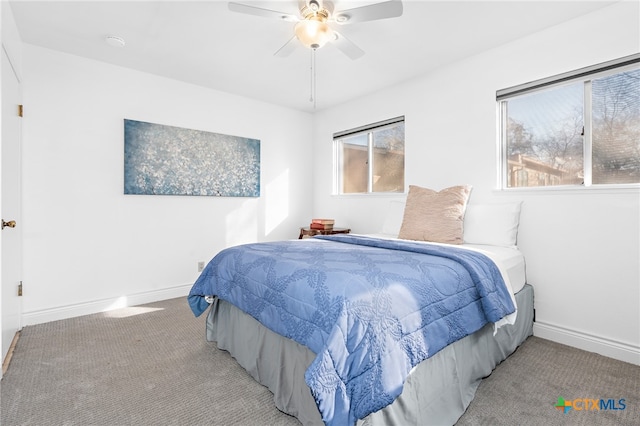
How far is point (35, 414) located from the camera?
1.55 metres

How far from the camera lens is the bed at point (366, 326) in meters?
1.15

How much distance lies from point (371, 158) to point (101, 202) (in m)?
3.05

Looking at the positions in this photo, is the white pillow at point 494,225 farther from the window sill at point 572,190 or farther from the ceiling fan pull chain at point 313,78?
the ceiling fan pull chain at point 313,78

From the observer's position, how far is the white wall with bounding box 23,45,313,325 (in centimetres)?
279

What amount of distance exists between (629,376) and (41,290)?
4.44m

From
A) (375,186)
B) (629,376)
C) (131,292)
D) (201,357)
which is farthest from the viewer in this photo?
(375,186)

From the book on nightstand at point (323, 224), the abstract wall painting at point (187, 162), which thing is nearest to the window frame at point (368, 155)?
the book on nightstand at point (323, 224)

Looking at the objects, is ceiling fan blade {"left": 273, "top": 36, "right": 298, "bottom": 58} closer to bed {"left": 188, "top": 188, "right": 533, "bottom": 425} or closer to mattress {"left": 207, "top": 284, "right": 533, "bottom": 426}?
bed {"left": 188, "top": 188, "right": 533, "bottom": 425}

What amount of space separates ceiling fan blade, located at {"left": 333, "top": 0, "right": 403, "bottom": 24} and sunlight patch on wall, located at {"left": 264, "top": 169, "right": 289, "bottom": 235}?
2.62 meters

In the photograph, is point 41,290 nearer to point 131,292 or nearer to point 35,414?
point 131,292

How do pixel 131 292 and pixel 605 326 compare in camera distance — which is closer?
pixel 605 326

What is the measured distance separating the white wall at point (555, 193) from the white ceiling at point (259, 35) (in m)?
0.16

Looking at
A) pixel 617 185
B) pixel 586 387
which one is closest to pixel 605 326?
pixel 586 387

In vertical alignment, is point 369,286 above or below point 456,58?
below
